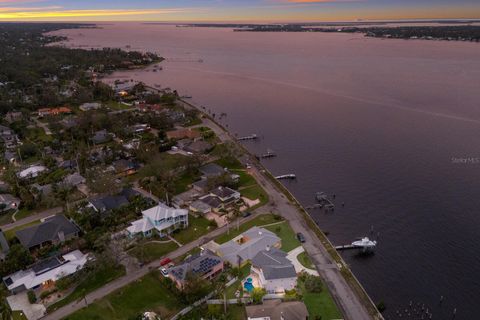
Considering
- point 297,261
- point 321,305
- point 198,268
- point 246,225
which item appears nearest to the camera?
point 321,305

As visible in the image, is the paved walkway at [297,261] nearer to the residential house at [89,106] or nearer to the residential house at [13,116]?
the residential house at [89,106]

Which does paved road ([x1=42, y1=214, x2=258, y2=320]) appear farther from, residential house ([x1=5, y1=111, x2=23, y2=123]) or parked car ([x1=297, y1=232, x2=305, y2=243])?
residential house ([x1=5, y1=111, x2=23, y2=123])

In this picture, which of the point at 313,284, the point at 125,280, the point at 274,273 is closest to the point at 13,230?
the point at 125,280

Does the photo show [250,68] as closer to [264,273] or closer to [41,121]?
[41,121]

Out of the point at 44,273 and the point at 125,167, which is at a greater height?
the point at 125,167

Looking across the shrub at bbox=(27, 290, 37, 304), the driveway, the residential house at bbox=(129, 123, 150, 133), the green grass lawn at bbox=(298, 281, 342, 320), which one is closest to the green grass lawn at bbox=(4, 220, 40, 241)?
the driveway

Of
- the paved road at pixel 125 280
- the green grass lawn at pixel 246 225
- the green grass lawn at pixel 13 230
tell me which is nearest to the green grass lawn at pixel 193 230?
the paved road at pixel 125 280

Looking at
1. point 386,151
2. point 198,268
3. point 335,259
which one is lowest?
point 335,259
